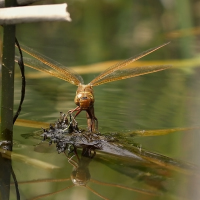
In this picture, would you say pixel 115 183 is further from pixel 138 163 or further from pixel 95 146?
pixel 95 146

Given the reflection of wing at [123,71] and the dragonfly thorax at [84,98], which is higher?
the reflection of wing at [123,71]

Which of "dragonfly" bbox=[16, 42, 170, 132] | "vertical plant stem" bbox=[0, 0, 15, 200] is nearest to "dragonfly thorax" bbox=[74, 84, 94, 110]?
"dragonfly" bbox=[16, 42, 170, 132]

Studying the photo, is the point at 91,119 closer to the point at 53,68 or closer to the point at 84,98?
the point at 84,98

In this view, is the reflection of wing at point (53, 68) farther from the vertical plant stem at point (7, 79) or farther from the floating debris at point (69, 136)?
the vertical plant stem at point (7, 79)

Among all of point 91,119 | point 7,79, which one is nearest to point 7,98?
point 7,79

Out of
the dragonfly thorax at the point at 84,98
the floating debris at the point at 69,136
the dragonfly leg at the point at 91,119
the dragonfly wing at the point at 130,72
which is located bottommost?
the floating debris at the point at 69,136

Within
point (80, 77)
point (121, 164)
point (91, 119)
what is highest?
point (80, 77)

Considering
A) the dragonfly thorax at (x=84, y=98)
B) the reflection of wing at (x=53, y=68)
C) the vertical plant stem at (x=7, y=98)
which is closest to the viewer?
the vertical plant stem at (x=7, y=98)

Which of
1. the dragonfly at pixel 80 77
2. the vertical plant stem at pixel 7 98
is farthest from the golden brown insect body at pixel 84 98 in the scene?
the vertical plant stem at pixel 7 98
